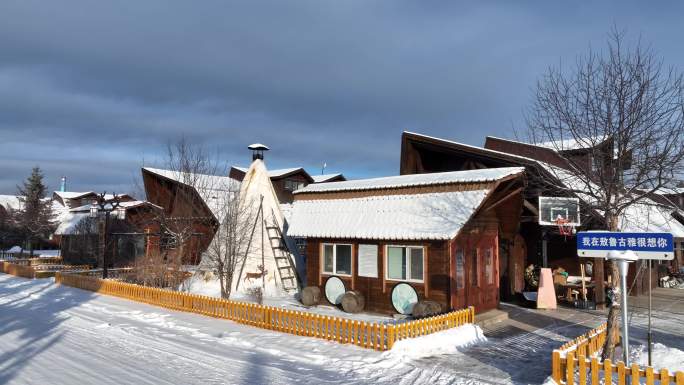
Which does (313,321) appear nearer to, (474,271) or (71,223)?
(474,271)

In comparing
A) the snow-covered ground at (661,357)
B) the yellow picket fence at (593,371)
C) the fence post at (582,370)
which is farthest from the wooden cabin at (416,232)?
the fence post at (582,370)

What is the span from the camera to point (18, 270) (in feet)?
92.4

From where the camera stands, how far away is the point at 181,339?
12039 millimetres

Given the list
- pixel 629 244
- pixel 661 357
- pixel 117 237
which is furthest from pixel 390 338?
pixel 117 237

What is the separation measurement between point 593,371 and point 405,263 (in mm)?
8096

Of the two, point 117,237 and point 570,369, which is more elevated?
point 117,237

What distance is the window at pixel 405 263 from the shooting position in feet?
50.2

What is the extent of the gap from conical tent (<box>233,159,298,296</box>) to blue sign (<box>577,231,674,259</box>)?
14.3m

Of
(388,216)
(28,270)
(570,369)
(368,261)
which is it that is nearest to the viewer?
(570,369)

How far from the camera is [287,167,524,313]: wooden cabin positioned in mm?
14688

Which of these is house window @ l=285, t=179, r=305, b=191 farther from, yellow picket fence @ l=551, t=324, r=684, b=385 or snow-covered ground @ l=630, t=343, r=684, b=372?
yellow picket fence @ l=551, t=324, r=684, b=385

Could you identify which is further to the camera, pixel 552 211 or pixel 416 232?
pixel 552 211

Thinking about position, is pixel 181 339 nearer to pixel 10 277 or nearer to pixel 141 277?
pixel 141 277

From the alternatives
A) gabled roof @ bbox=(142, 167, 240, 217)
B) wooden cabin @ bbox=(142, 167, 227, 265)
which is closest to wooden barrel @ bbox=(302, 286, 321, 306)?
wooden cabin @ bbox=(142, 167, 227, 265)
